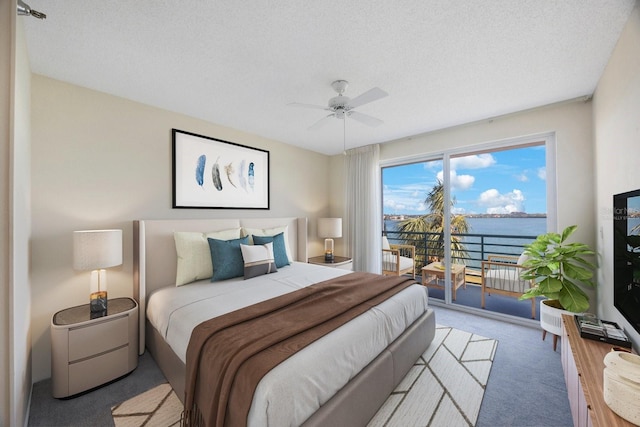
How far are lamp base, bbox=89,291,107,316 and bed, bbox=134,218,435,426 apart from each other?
1.03 ft

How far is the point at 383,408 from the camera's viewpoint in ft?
5.88

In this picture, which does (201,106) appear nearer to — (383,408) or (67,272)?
(67,272)

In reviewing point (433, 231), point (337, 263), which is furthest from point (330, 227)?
point (433, 231)

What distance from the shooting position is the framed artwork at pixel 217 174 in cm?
296

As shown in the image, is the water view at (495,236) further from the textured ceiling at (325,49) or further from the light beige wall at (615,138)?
the textured ceiling at (325,49)

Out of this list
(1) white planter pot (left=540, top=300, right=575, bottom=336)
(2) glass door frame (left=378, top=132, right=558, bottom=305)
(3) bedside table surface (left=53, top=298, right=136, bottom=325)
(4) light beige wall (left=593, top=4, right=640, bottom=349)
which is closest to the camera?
(4) light beige wall (left=593, top=4, right=640, bottom=349)

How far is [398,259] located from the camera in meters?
4.23

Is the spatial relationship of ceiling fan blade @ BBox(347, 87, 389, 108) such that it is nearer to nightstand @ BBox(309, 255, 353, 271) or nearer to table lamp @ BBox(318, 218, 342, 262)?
table lamp @ BBox(318, 218, 342, 262)

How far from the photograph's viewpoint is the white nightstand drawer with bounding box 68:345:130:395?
6.17 feet

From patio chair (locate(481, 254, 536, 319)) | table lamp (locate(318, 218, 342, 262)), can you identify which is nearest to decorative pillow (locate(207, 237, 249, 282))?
table lamp (locate(318, 218, 342, 262))

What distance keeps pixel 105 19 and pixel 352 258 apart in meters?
4.01

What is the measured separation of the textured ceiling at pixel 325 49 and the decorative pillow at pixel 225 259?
4.98 feet

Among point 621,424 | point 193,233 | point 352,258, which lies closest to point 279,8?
point 193,233

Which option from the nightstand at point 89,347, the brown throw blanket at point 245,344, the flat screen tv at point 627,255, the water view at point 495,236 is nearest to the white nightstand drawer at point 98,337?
the nightstand at point 89,347
